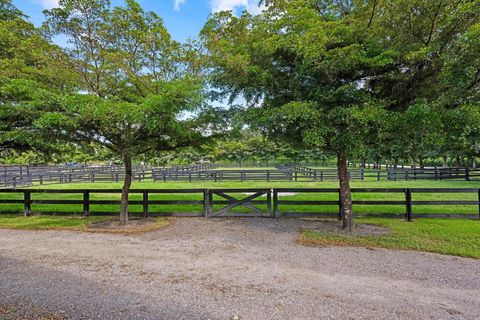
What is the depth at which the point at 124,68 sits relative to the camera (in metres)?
7.26

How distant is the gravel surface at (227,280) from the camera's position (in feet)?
11.4

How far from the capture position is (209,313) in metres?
3.40

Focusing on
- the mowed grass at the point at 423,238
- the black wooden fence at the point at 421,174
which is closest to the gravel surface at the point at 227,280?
the mowed grass at the point at 423,238

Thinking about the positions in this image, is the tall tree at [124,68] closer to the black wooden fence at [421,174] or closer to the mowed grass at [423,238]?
the mowed grass at [423,238]

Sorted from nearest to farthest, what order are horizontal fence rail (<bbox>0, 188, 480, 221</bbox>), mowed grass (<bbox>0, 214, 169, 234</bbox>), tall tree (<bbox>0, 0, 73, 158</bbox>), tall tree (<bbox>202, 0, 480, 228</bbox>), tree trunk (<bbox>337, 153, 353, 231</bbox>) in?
1. tall tree (<bbox>202, 0, 480, 228</bbox>)
2. tall tree (<bbox>0, 0, 73, 158</bbox>)
3. tree trunk (<bbox>337, 153, 353, 231</bbox>)
4. mowed grass (<bbox>0, 214, 169, 234</bbox>)
5. horizontal fence rail (<bbox>0, 188, 480, 221</bbox>)

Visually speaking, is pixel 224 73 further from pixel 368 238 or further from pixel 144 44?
pixel 368 238

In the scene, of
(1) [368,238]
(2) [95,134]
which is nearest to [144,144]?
(2) [95,134]

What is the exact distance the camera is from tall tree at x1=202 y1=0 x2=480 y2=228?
573 centimetres

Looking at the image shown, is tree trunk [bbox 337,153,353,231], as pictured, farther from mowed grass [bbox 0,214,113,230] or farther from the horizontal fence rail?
mowed grass [bbox 0,214,113,230]

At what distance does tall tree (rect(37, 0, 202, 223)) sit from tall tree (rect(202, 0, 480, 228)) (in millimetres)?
1109

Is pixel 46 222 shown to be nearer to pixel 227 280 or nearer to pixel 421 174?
pixel 227 280

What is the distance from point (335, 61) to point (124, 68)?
16.8 feet

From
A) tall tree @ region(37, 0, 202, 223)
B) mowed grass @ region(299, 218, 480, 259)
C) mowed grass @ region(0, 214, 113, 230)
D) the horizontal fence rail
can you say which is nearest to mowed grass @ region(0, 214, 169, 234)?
mowed grass @ region(0, 214, 113, 230)

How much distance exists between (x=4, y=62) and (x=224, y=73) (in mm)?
5779
